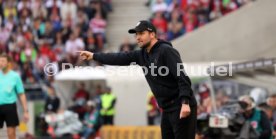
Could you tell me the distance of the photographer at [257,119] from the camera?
40.2ft

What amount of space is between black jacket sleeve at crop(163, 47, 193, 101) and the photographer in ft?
12.8

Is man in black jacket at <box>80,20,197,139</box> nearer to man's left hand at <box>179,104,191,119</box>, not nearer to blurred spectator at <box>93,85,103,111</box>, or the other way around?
man's left hand at <box>179,104,191,119</box>

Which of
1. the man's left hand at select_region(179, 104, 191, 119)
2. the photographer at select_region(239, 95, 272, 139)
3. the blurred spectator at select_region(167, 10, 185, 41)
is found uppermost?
the blurred spectator at select_region(167, 10, 185, 41)

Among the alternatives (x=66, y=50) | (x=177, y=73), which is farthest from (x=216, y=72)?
(x=177, y=73)

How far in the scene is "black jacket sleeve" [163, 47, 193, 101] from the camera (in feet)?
28.2

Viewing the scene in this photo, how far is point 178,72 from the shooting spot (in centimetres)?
861

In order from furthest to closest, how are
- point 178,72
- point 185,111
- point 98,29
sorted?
point 98,29, point 178,72, point 185,111

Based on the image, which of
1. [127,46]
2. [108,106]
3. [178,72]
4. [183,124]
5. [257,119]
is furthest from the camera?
[127,46]

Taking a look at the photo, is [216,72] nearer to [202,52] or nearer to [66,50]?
[202,52]

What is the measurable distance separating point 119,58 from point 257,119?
3962 mm

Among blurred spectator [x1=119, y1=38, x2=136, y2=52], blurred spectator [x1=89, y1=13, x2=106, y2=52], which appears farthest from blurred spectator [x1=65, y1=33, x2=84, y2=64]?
blurred spectator [x1=119, y1=38, x2=136, y2=52]

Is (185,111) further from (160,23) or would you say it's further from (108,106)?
(160,23)

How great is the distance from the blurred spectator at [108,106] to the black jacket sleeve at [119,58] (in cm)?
1056

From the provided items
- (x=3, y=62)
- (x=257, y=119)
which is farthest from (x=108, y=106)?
(x=3, y=62)
